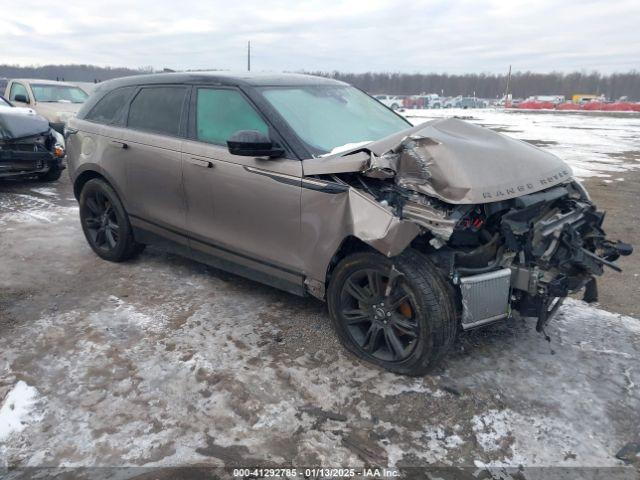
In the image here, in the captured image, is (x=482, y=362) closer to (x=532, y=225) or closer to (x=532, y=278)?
(x=532, y=278)

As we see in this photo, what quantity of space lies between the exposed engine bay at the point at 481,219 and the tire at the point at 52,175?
7.25 m

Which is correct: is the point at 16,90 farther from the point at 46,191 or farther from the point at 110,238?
the point at 110,238

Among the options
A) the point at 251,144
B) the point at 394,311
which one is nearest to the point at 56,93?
the point at 251,144

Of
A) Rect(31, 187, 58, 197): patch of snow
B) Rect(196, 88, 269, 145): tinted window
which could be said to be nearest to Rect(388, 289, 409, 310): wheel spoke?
Rect(196, 88, 269, 145): tinted window

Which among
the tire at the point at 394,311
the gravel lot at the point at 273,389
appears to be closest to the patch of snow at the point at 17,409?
the gravel lot at the point at 273,389

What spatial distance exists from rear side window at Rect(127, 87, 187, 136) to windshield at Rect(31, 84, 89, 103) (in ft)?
31.0

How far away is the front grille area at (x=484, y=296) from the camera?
2.77m

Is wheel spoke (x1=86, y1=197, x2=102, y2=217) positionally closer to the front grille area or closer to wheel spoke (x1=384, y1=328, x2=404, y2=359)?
wheel spoke (x1=384, y1=328, x2=404, y2=359)

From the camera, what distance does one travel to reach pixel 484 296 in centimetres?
281

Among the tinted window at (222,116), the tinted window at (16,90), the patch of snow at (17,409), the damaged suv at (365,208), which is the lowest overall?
the patch of snow at (17,409)

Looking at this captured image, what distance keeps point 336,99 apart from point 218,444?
9.10ft

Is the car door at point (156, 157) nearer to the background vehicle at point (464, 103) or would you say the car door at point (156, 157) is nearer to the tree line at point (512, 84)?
the background vehicle at point (464, 103)

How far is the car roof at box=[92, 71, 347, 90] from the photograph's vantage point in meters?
3.81

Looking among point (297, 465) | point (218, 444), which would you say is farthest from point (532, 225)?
point (218, 444)
